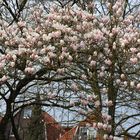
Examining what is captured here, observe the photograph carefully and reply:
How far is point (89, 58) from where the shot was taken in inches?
331

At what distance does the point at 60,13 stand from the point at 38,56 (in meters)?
1.33

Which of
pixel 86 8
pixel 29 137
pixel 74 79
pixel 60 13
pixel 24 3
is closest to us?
pixel 74 79

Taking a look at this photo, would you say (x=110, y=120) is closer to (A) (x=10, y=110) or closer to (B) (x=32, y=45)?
(B) (x=32, y=45)

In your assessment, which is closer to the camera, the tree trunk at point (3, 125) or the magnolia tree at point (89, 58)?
the magnolia tree at point (89, 58)

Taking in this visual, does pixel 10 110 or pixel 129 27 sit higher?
pixel 129 27

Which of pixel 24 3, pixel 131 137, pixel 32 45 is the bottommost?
pixel 131 137

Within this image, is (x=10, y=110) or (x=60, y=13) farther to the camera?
(x=10, y=110)

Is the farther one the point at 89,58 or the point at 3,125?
the point at 3,125

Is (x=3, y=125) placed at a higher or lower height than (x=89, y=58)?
lower

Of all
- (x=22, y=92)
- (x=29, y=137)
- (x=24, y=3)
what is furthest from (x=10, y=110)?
(x=29, y=137)

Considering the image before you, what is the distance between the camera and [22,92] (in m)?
12.3

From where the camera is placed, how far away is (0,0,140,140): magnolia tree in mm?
8297

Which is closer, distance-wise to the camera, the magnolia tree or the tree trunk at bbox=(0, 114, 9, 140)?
the magnolia tree

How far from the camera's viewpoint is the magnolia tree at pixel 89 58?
8.30m
